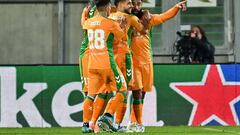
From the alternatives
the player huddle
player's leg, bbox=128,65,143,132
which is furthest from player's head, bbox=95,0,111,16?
player's leg, bbox=128,65,143,132

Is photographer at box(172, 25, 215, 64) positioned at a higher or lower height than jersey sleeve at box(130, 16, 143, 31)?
lower

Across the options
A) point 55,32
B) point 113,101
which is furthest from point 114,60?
point 55,32

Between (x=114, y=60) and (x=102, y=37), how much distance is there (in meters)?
0.41

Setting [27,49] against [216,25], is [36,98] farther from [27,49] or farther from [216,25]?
[216,25]

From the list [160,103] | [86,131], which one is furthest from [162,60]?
[86,131]

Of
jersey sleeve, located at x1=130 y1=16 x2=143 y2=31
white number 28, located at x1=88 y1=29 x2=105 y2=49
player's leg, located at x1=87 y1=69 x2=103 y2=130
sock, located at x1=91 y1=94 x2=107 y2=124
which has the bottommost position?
sock, located at x1=91 y1=94 x2=107 y2=124

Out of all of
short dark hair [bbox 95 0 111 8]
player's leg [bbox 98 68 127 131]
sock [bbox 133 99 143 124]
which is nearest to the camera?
short dark hair [bbox 95 0 111 8]

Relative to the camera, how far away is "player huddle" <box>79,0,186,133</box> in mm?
11844

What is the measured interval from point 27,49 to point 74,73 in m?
6.55

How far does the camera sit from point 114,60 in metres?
12.0

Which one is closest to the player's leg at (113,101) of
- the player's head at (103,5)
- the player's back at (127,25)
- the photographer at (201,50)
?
the player's back at (127,25)

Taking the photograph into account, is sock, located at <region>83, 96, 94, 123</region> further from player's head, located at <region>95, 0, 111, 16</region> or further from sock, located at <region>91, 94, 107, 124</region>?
player's head, located at <region>95, 0, 111, 16</region>

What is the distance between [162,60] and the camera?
22750 mm

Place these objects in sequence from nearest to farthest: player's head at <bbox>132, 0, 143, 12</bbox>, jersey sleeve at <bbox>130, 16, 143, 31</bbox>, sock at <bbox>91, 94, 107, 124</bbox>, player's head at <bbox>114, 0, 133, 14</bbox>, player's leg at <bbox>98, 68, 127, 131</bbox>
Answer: player's leg at <bbox>98, 68, 127, 131</bbox>
sock at <bbox>91, 94, 107, 124</bbox>
player's head at <bbox>114, 0, 133, 14</bbox>
jersey sleeve at <bbox>130, 16, 143, 31</bbox>
player's head at <bbox>132, 0, 143, 12</bbox>
